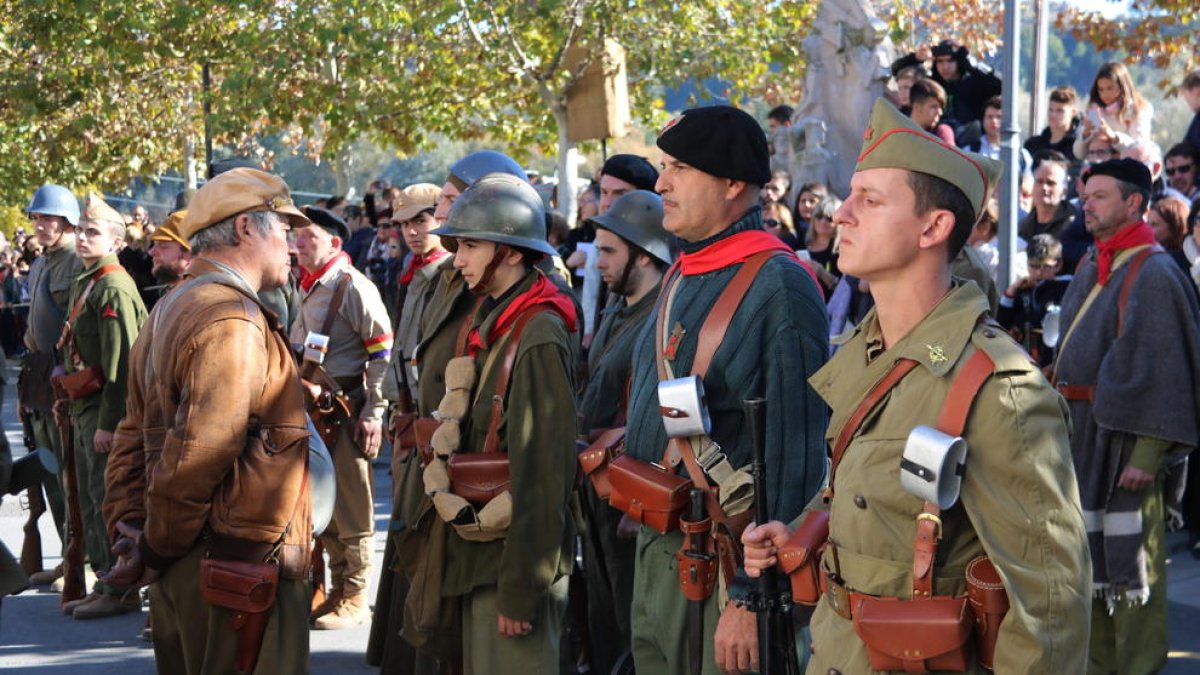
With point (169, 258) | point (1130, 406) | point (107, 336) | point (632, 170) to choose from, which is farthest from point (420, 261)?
point (1130, 406)

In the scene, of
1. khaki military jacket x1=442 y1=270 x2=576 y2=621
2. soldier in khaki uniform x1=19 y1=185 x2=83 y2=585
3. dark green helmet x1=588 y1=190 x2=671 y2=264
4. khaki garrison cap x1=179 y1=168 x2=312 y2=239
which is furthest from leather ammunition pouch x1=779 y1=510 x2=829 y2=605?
soldier in khaki uniform x1=19 y1=185 x2=83 y2=585

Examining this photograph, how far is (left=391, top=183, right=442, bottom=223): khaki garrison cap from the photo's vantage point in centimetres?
756

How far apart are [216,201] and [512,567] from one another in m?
1.50

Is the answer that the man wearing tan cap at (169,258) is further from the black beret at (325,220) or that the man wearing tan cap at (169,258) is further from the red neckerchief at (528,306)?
the red neckerchief at (528,306)

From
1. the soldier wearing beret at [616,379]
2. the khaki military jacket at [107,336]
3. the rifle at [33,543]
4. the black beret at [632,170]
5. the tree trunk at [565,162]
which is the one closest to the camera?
the soldier wearing beret at [616,379]

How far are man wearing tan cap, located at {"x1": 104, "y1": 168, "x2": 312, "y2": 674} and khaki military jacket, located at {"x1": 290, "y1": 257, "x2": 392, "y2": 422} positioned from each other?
3.19m

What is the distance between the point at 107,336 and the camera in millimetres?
8523

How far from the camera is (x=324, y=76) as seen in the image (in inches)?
749

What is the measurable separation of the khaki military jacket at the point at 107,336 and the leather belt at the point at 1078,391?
5103 mm

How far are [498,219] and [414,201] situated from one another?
2561mm

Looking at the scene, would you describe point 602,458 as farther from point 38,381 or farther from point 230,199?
point 38,381

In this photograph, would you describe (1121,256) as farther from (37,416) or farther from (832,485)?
(37,416)

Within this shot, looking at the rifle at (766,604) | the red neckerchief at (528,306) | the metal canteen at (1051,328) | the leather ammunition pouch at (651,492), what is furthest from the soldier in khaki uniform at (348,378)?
the rifle at (766,604)

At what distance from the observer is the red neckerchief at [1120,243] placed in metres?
6.41
